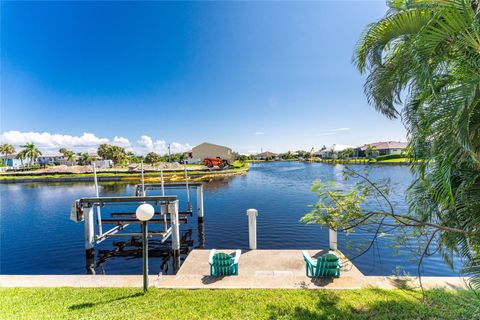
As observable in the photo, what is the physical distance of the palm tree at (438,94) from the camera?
2.47 metres

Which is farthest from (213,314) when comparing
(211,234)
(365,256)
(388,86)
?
(211,234)

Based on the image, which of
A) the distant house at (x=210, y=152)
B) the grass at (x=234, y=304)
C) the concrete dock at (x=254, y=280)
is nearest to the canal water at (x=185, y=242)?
the concrete dock at (x=254, y=280)

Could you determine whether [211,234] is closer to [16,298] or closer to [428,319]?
[16,298]

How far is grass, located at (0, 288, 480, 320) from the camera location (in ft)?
14.7

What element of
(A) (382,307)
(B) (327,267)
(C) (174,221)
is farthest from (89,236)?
(A) (382,307)

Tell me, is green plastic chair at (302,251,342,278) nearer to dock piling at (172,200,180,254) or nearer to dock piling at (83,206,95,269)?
dock piling at (172,200,180,254)

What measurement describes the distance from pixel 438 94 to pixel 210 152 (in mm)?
71066

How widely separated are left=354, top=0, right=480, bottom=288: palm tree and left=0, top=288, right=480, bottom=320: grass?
148 cm

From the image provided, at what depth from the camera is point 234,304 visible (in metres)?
4.95

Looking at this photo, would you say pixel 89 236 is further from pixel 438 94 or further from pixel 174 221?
pixel 438 94

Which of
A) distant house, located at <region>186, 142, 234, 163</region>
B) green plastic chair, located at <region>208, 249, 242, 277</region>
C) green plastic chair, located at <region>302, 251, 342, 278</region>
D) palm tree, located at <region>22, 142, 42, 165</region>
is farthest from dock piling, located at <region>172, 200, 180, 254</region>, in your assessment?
palm tree, located at <region>22, 142, 42, 165</region>

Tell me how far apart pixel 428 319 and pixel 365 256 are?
249 inches

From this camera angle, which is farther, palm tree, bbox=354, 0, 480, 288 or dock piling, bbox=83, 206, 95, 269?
dock piling, bbox=83, 206, 95, 269

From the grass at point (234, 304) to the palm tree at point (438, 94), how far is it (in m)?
1.48
